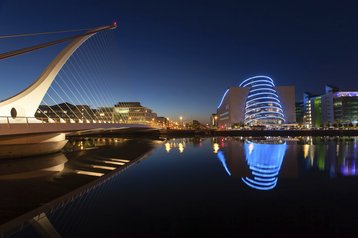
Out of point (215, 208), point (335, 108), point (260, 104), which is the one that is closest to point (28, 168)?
point (215, 208)

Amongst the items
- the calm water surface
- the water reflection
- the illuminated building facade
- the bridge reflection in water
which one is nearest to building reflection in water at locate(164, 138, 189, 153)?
the water reflection

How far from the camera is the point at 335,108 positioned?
118 metres

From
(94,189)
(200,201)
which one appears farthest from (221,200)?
(94,189)

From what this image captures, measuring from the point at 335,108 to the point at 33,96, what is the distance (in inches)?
4605

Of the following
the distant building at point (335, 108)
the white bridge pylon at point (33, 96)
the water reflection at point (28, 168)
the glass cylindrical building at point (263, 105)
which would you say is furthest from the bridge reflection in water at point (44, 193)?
the distant building at point (335, 108)

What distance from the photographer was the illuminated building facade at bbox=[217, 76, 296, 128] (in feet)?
372

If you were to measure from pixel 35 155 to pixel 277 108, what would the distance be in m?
102

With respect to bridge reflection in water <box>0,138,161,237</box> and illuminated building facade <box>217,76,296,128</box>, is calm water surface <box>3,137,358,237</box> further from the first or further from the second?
illuminated building facade <box>217,76,296,128</box>

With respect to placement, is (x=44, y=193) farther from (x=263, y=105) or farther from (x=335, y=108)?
(x=335, y=108)

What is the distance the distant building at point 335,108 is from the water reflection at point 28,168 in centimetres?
11289

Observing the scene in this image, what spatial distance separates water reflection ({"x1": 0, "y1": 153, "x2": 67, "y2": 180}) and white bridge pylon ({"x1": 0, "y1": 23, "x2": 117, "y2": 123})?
274 centimetres

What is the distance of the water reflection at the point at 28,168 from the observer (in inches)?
643

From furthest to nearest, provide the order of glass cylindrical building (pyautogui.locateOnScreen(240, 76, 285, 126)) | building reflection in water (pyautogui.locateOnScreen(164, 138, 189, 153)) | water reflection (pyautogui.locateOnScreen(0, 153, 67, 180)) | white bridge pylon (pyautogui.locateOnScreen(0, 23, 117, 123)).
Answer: glass cylindrical building (pyautogui.locateOnScreen(240, 76, 285, 126)) < building reflection in water (pyautogui.locateOnScreen(164, 138, 189, 153)) < white bridge pylon (pyautogui.locateOnScreen(0, 23, 117, 123)) < water reflection (pyautogui.locateOnScreen(0, 153, 67, 180))

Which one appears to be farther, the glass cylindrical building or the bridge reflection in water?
the glass cylindrical building
